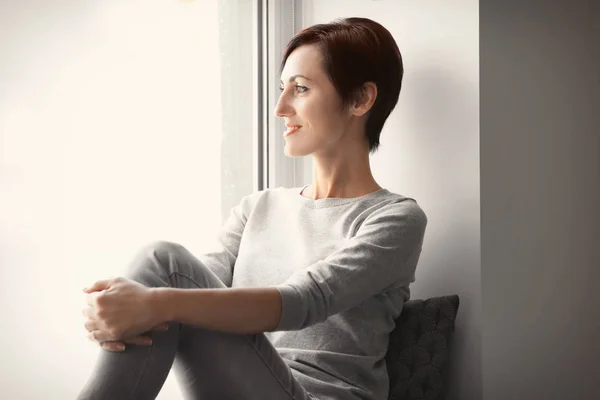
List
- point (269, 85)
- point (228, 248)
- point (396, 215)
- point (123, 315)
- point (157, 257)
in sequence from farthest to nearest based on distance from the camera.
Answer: point (269, 85) < point (228, 248) < point (396, 215) < point (157, 257) < point (123, 315)

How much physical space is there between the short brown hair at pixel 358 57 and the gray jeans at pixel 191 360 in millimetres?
557

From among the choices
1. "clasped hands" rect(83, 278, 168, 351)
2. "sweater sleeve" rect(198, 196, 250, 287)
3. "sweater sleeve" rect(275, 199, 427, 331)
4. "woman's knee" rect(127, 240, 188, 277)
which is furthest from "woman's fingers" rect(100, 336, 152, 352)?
"sweater sleeve" rect(198, 196, 250, 287)

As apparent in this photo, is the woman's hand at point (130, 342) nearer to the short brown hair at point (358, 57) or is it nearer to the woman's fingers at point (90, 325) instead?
the woman's fingers at point (90, 325)

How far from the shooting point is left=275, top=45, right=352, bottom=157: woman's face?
1678 millimetres

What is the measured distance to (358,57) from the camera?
66.0 inches

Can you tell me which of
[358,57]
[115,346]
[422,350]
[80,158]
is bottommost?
[422,350]

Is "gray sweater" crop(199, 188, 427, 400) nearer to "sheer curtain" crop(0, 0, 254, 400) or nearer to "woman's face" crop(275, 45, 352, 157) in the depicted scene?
"woman's face" crop(275, 45, 352, 157)

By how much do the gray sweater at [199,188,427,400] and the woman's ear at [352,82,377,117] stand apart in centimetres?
20

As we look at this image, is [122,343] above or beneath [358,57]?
beneath

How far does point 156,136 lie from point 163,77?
15 cm

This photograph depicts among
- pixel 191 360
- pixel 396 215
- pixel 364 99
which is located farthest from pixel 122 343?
pixel 364 99

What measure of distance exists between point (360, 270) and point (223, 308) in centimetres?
30

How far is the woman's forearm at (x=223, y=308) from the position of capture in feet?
4.14

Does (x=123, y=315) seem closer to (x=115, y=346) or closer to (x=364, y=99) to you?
(x=115, y=346)
